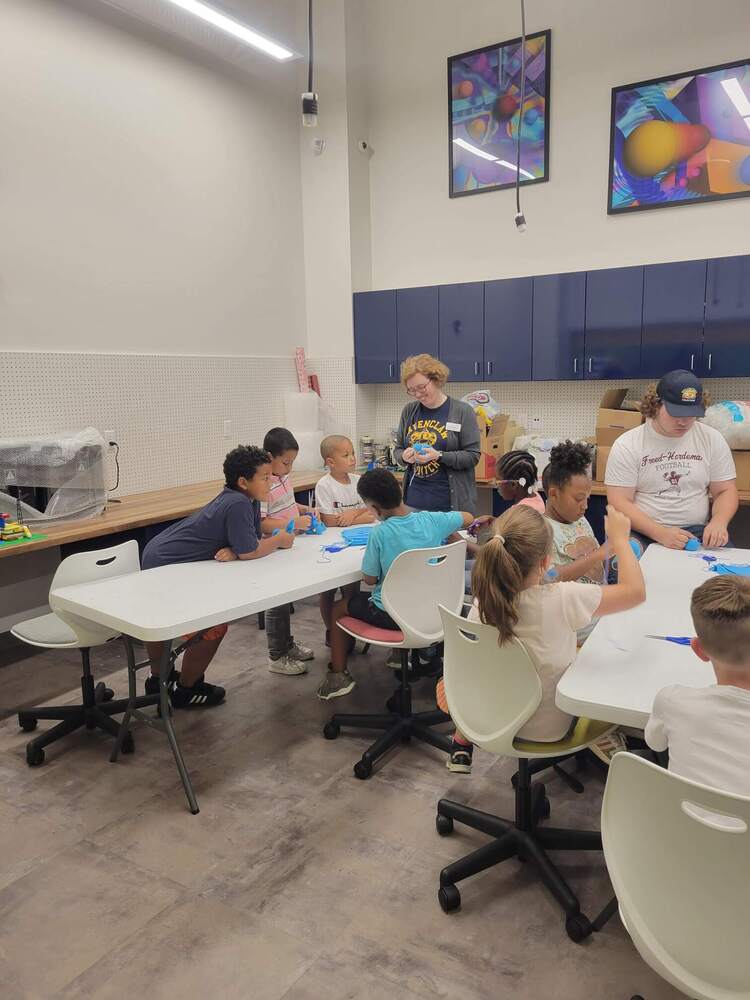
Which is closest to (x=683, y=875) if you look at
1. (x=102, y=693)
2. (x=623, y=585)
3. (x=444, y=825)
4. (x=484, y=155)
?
(x=623, y=585)

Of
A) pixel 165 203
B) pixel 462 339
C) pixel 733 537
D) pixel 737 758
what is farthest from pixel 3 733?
pixel 733 537

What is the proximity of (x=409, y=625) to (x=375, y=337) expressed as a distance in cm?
378

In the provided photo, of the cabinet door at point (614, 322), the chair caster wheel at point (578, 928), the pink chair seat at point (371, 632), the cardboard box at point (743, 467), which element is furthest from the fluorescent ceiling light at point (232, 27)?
the chair caster wheel at point (578, 928)

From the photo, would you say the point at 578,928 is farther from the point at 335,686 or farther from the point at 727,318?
the point at 727,318

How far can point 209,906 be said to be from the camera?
203 centimetres

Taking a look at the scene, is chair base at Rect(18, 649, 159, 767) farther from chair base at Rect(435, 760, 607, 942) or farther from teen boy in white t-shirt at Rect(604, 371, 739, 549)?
teen boy in white t-shirt at Rect(604, 371, 739, 549)

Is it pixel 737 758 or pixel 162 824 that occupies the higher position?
pixel 737 758

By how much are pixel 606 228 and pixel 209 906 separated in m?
4.99

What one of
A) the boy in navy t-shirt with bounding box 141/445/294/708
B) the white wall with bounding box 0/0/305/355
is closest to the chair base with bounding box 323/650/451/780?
the boy in navy t-shirt with bounding box 141/445/294/708

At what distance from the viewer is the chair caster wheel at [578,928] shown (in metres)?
1.87

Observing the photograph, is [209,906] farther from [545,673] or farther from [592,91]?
[592,91]

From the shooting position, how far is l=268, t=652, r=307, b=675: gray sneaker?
11.9 ft

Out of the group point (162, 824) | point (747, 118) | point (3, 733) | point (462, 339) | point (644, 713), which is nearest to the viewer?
point (644, 713)

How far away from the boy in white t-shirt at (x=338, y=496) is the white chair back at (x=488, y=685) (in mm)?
1459
